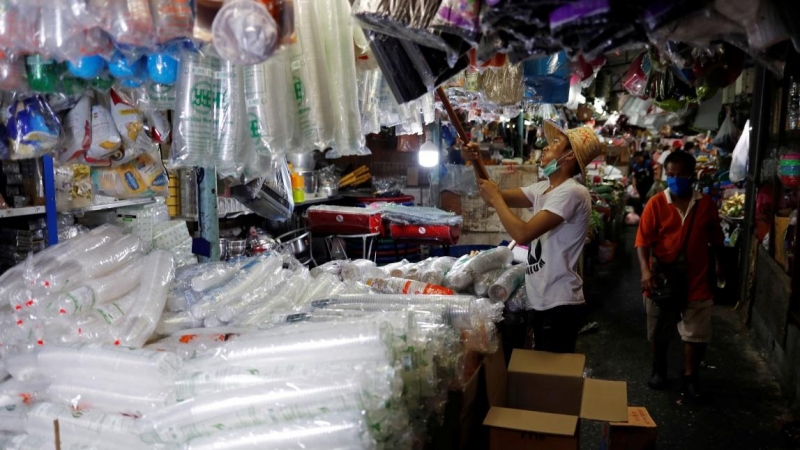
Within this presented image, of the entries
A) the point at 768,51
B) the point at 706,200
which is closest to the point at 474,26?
the point at 768,51

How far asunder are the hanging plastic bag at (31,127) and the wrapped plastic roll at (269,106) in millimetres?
868

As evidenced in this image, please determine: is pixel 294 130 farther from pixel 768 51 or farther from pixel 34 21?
pixel 768 51

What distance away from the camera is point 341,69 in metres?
2.09

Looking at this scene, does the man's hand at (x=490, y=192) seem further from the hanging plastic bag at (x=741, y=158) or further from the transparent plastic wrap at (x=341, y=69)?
the hanging plastic bag at (x=741, y=158)

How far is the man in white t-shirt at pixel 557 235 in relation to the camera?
2.96m

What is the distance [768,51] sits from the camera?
1.43m

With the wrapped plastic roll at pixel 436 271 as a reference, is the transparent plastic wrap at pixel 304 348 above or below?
above

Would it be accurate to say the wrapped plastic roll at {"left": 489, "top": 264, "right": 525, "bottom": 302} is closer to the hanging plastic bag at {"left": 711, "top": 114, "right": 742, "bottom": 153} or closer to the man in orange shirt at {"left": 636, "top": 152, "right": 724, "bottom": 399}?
the man in orange shirt at {"left": 636, "top": 152, "right": 724, "bottom": 399}

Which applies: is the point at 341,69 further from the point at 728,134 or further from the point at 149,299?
the point at 728,134

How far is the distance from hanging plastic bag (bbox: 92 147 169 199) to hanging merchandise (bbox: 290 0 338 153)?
115cm

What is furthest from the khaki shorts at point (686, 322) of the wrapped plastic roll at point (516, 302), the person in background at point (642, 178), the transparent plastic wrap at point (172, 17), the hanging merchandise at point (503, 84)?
the person in background at point (642, 178)

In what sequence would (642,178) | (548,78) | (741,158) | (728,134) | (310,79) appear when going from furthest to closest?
1. (642,178)
2. (728,134)
3. (741,158)
4. (548,78)
5. (310,79)

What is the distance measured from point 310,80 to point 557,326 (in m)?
1.92

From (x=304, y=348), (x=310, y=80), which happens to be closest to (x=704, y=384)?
(x=304, y=348)
